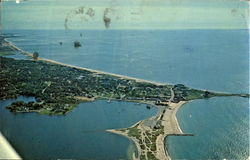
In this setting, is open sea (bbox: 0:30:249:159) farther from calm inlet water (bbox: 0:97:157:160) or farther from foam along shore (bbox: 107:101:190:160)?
foam along shore (bbox: 107:101:190:160)

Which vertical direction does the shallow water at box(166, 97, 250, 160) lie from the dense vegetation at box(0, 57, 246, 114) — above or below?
below

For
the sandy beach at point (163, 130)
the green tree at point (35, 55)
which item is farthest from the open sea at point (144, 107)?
the green tree at point (35, 55)

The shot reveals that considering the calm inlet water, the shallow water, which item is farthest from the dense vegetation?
the shallow water

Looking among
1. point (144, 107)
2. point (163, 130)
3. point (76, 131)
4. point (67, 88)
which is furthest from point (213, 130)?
point (67, 88)

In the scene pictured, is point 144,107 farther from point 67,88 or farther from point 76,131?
point 67,88

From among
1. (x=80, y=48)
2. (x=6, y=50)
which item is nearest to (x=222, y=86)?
(x=80, y=48)

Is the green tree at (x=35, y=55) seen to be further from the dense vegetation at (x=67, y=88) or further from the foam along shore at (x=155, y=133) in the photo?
the foam along shore at (x=155, y=133)
